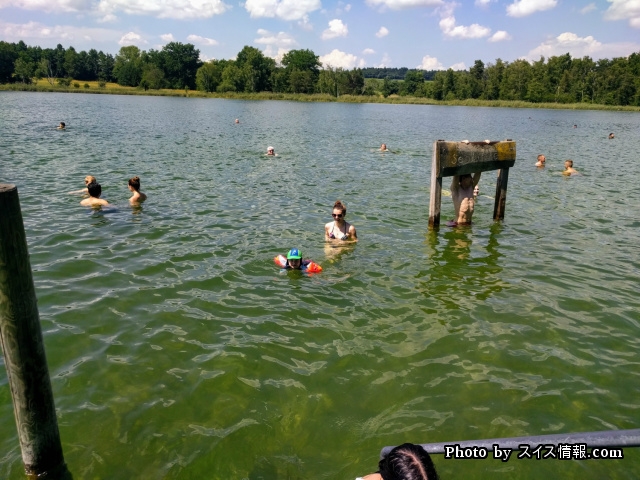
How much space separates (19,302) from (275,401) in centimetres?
310

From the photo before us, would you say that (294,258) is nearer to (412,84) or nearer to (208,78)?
(208,78)

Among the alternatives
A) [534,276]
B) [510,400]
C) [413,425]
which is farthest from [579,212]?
[413,425]

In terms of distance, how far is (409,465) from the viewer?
8.86 feet

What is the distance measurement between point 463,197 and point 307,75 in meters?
139

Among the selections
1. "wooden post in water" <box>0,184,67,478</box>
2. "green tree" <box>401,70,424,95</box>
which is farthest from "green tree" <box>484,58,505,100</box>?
"wooden post in water" <box>0,184,67,478</box>

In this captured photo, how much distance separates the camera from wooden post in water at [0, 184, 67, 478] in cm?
371

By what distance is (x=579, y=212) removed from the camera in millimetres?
15469

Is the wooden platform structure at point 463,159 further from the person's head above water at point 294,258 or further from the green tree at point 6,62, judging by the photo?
the green tree at point 6,62

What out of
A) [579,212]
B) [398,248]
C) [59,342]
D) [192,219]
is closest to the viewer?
[59,342]

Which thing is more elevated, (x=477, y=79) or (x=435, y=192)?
(x=477, y=79)

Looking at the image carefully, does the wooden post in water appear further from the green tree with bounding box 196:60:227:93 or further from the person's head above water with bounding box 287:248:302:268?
the green tree with bounding box 196:60:227:93

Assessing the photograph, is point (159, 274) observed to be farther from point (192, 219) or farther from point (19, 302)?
point (19, 302)

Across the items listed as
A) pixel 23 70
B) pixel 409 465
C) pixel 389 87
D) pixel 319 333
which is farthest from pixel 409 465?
pixel 389 87

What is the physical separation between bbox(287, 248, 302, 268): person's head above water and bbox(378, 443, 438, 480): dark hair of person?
6705 mm
